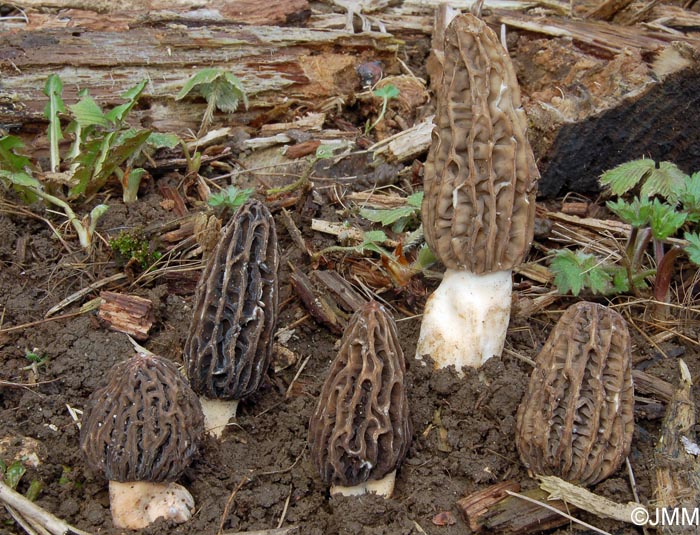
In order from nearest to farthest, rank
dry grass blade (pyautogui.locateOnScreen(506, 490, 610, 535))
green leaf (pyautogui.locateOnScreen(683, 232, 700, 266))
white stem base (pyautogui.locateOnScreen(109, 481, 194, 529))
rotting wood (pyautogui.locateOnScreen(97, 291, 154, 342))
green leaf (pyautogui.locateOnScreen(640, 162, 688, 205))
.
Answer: dry grass blade (pyautogui.locateOnScreen(506, 490, 610, 535)) → white stem base (pyautogui.locateOnScreen(109, 481, 194, 529)) → green leaf (pyautogui.locateOnScreen(683, 232, 700, 266)) → green leaf (pyautogui.locateOnScreen(640, 162, 688, 205)) → rotting wood (pyautogui.locateOnScreen(97, 291, 154, 342))

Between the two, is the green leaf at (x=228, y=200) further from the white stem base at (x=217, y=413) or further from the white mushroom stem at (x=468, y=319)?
the white mushroom stem at (x=468, y=319)

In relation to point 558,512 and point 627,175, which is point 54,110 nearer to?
point 627,175

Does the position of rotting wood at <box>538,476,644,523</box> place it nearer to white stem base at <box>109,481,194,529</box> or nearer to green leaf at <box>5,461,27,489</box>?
white stem base at <box>109,481,194,529</box>

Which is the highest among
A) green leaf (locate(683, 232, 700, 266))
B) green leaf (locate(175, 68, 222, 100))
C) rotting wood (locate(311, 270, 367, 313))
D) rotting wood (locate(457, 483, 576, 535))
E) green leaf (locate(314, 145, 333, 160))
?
green leaf (locate(175, 68, 222, 100))

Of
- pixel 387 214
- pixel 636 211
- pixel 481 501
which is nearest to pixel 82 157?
pixel 387 214

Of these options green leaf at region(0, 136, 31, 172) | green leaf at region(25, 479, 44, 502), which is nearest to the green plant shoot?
green leaf at region(0, 136, 31, 172)
